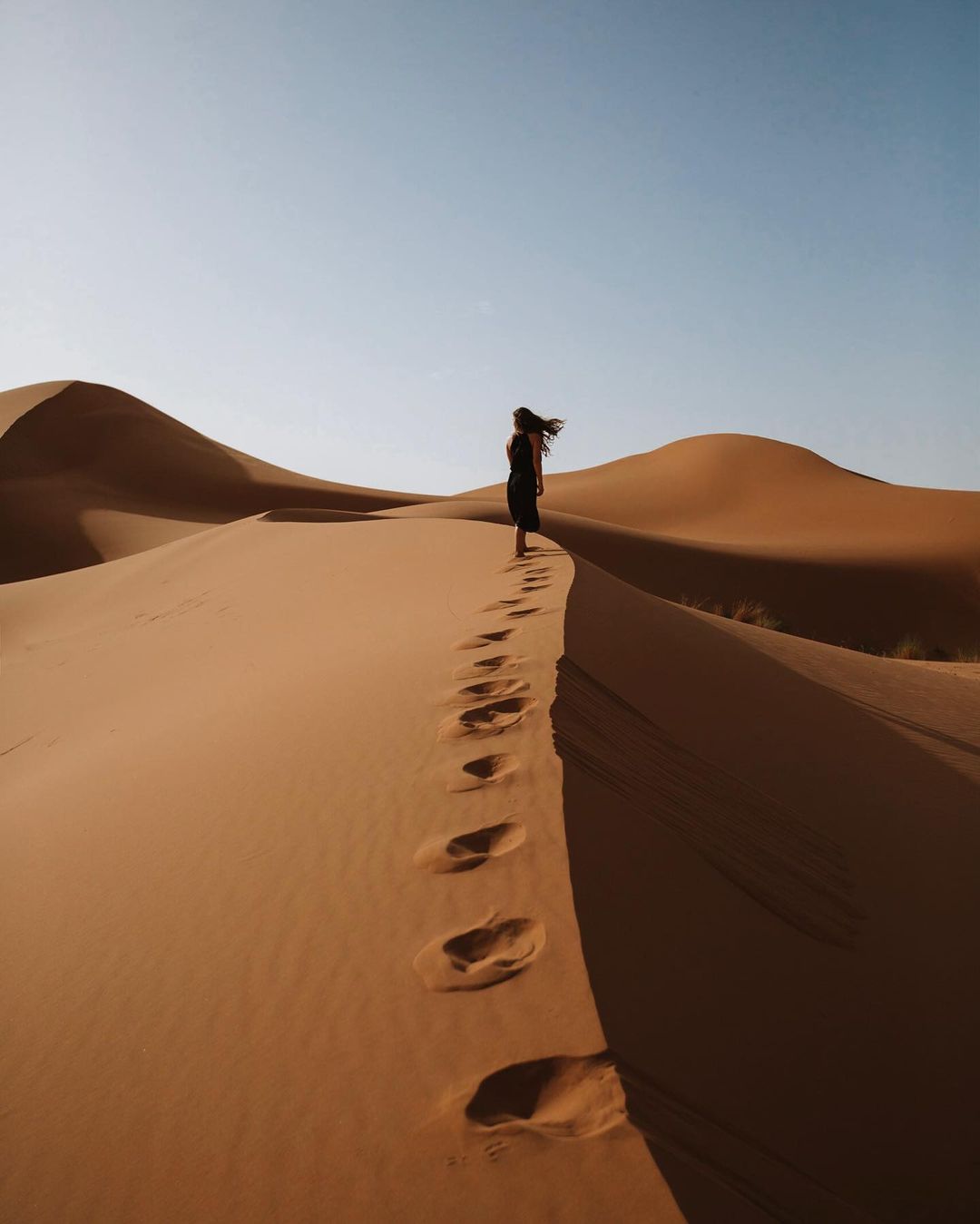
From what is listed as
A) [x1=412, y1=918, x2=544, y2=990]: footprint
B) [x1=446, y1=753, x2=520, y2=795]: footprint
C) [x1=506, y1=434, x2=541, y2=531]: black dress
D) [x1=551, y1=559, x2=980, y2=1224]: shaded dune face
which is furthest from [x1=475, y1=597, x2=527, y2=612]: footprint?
[x1=412, y1=918, x2=544, y2=990]: footprint

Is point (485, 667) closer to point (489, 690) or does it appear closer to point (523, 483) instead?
point (489, 690)

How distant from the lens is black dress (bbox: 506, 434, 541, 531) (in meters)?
8.94

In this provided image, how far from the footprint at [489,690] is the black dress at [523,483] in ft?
15.0

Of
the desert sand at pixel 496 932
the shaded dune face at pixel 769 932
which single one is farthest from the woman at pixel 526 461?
the shaded dune face at pixel 769 932

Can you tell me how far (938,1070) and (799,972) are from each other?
1.36 feet

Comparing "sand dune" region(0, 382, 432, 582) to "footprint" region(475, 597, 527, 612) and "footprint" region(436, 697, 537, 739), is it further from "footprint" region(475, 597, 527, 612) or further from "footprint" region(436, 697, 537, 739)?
"footprint" region(436, 697, 537, 739)

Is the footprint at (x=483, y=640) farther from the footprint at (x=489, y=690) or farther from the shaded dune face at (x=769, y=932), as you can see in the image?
the footprint at (x=489, y=690)

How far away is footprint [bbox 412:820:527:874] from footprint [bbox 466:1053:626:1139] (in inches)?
32.4

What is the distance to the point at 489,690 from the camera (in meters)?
4.35

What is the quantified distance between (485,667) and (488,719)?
75cm

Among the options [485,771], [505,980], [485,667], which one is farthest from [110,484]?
[505,980]

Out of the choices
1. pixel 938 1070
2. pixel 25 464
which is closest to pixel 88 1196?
pixel 938 1070

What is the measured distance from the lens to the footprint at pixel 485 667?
460 cm

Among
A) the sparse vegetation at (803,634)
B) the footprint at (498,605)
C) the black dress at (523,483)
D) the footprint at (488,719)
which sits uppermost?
the black dress at (523,483)
